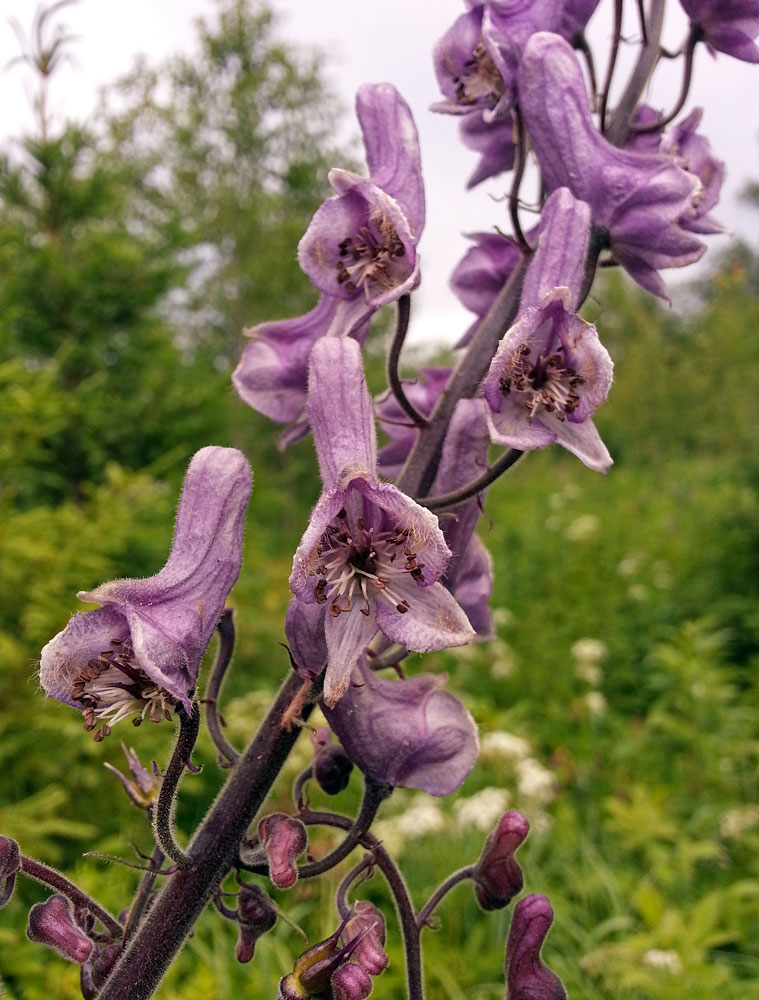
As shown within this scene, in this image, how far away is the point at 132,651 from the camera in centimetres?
74

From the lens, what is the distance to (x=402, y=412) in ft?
3.49

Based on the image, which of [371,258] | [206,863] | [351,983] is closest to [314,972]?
[351,983]

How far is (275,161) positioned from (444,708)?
10.9 meters

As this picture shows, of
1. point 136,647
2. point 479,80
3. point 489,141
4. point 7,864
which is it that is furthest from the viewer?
point 489,141

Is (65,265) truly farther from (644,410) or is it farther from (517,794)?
(644,410)

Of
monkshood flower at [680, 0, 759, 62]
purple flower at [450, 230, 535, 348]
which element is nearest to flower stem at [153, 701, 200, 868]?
purple flower at [450, 230, 535, 348]

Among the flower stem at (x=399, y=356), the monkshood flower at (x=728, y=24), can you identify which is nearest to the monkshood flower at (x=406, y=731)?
the flower stem at (x=399, y=356)

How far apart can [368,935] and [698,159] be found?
3.25 feet

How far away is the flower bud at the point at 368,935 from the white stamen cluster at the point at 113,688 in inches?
11.7

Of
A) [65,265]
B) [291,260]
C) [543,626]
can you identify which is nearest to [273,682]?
[543,626]

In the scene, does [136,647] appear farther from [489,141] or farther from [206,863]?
[489,141]

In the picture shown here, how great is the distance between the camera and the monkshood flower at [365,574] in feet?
2.42

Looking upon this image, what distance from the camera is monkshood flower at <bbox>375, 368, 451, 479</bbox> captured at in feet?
3.52

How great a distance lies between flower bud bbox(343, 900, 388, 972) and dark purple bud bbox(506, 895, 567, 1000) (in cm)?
19
